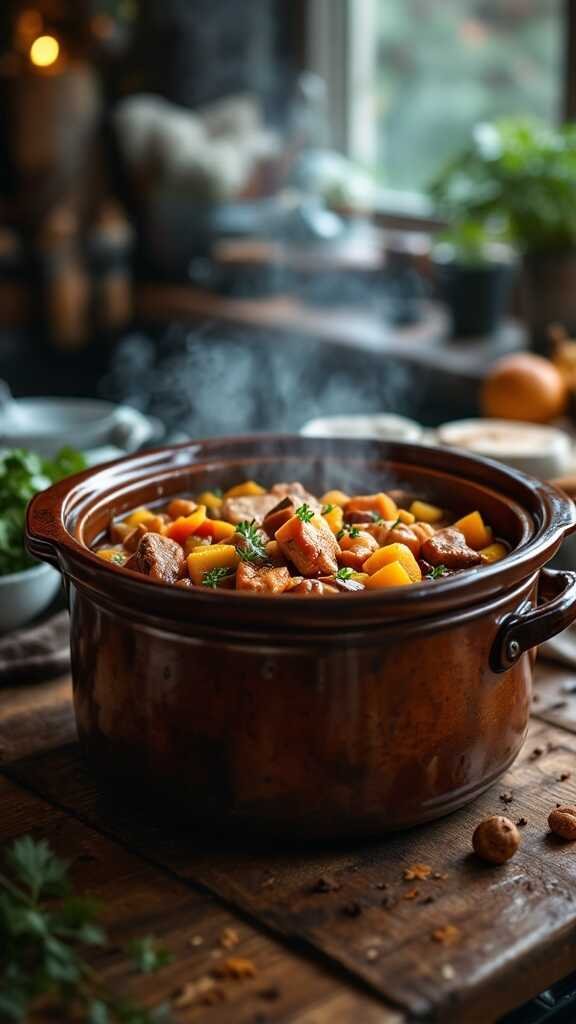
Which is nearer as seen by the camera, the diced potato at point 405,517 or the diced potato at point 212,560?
the diced potato at point 212,560

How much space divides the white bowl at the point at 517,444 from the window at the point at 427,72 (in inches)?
101

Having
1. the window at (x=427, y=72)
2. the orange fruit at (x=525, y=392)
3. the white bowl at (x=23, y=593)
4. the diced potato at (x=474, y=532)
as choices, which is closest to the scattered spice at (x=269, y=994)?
the diced potato at (x=474, y=532)

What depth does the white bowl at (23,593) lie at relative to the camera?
2291 millimetres

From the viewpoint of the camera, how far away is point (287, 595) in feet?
4.96

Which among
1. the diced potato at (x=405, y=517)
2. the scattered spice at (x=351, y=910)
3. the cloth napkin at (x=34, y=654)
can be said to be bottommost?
the cloth napkin at (x=34, y=654)

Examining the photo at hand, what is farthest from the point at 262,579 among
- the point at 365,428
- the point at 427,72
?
the point at 427,72

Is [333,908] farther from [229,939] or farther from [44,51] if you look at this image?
[44,51]

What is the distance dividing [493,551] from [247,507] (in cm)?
43

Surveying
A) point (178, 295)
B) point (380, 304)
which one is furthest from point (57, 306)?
point (380, 304)

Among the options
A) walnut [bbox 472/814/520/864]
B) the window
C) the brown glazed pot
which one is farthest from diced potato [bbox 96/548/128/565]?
the window

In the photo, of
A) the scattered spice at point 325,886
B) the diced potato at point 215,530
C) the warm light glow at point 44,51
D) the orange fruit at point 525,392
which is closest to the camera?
the scattered spice at point 325,886

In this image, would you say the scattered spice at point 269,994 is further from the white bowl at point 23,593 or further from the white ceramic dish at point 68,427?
the white ceramic dish at point 68,427

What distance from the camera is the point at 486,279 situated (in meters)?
4.61

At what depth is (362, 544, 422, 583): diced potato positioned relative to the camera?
1781 mm
